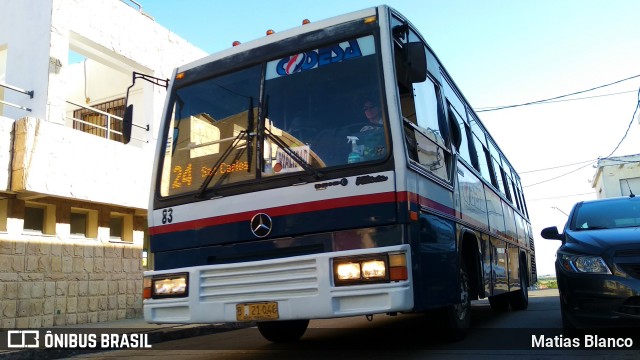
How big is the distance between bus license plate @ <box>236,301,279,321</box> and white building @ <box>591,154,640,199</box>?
3829cm

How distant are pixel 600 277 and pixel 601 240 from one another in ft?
1.51

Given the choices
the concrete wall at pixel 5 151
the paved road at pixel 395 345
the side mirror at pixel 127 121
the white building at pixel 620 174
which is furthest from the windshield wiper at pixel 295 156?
the white building at pixel 620 174

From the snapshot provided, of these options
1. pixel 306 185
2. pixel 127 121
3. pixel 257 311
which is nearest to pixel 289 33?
pixel 306 185

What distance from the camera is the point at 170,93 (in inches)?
222

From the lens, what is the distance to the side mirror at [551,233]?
646 centimetres

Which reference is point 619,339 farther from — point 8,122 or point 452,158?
point 8,122

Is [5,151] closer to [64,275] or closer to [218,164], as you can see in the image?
[64,275]

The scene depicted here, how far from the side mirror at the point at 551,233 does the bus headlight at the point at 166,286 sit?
418 centimetres

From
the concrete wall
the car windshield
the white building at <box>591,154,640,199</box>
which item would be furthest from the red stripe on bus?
the white building at <box>591,154,640,199</box>

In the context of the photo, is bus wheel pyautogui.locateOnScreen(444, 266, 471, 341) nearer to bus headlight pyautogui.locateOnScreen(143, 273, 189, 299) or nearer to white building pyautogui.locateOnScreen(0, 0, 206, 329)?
bus headlight pyautogui.locateOnScreen(143, 273, 189, 299)

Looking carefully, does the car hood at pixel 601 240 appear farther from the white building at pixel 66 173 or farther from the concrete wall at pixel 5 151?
the concrete wall at pixel 5 151

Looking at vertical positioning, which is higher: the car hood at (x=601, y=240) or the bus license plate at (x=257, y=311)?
the car hood at (x=601, y=240)

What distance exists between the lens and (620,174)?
37844mm

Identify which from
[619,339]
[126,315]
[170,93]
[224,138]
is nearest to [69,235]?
[126,315]
